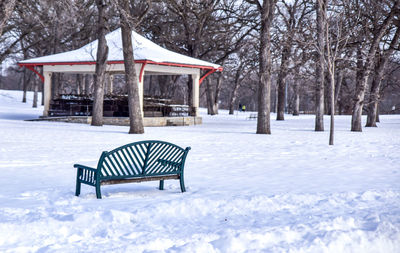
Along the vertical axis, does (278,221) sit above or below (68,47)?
below

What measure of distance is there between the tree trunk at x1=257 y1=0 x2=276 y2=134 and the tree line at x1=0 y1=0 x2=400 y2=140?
39 millimetres

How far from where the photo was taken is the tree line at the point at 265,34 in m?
16.7

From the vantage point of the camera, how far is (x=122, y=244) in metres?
4.45

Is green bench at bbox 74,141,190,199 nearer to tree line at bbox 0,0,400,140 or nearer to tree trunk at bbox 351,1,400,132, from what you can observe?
tree line at bbox 0,0,400,140

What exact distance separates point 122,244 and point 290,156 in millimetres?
7896

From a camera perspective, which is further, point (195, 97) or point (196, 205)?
point (195, 97)

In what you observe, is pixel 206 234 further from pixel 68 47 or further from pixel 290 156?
pixel 68 47

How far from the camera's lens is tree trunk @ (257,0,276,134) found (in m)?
18.1

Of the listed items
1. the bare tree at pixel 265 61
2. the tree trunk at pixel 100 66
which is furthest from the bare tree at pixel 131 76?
the bare tree at pixel 265 61

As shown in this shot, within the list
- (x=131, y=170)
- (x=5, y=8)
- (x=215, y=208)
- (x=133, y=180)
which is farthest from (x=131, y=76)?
(x=215, y=208)

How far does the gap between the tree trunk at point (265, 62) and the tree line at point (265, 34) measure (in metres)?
0.04

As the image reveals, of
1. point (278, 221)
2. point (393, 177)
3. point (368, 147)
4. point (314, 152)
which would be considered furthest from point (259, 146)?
point (278, 221)

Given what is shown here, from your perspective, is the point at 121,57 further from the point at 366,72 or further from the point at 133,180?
the point at 133,180

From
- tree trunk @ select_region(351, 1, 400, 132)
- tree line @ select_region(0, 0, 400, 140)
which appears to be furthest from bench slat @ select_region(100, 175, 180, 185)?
tree trunk @ select_region(351, 1, 400, 132)
